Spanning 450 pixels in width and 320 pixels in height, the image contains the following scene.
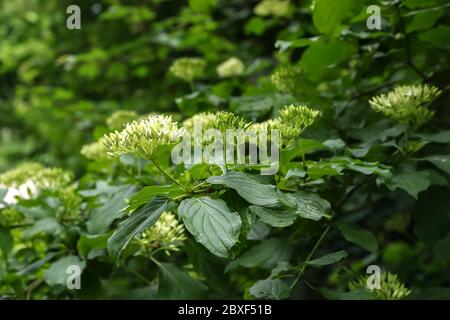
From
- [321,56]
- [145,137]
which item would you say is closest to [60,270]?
[145,137]

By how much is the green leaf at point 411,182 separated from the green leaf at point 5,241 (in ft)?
3.86

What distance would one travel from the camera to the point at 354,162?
4.14 feet

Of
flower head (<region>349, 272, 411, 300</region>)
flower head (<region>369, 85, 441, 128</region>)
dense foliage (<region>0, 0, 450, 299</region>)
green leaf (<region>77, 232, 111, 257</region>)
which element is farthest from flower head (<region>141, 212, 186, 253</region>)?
flower head (<region>369, 85, 441, 128</region>)

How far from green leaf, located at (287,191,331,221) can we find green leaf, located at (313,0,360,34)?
0.58 metres

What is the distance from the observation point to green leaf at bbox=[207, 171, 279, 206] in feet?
3.42

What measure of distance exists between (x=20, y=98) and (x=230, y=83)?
3.55m

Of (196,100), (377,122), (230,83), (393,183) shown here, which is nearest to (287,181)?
(393,183)

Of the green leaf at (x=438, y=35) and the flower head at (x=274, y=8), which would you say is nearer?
the green leaf at (x=438, y=35)

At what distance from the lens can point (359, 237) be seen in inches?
57.8

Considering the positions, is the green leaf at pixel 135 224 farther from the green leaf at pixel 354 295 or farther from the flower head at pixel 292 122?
the green leaf at pixel 354 295

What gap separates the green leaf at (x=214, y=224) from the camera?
1.00 meters

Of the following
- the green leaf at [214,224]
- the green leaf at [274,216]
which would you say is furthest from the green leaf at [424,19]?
the green leaf at [214,224]

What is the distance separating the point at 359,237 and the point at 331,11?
0.66 m

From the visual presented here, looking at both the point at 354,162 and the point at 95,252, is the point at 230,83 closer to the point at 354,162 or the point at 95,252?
the point at 95,252
